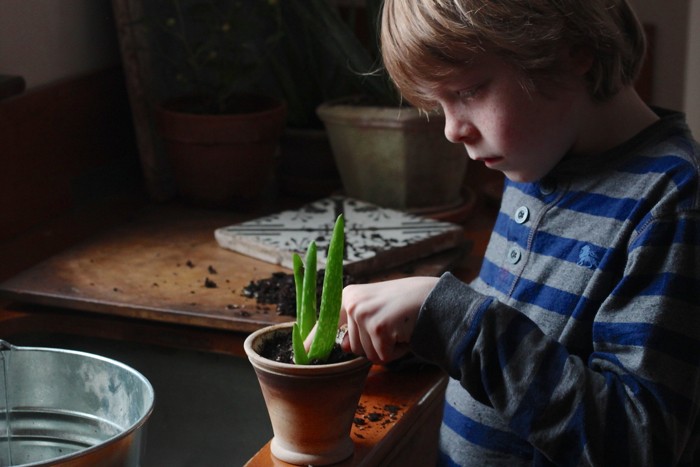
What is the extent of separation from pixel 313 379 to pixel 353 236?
Answer: 0.58 meters

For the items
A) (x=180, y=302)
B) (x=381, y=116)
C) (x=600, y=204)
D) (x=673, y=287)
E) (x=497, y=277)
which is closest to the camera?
(x=673, y=287)

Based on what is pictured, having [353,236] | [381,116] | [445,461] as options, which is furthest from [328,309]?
[381,116]

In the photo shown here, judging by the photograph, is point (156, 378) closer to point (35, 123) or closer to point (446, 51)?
point (35, 123)

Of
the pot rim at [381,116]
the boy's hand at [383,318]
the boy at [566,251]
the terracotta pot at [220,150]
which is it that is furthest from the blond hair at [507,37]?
the terracotta pot at [220,150]

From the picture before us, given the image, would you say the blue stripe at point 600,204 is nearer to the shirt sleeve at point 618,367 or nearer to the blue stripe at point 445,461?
the shirt sleeve at point 618,367

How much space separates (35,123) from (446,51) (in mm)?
853

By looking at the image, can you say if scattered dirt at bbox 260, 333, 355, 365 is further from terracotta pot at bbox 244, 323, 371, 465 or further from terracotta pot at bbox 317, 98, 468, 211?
terracotta pot at bbox 317, 98, 468, 211

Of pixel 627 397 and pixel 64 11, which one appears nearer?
pixel 627 397

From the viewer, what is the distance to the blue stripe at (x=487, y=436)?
107 cm

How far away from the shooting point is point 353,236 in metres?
1.47

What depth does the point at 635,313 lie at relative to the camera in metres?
0.91

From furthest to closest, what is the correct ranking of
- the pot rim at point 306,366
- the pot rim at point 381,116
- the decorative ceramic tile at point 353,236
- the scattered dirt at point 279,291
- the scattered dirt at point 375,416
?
the pot rim at point 381,116 → the decorative ceramic tile at point 353,236 → the scattered dirt at point 279,291 → the scattered dirt at point 375,416 → the pot rim at point 306,366

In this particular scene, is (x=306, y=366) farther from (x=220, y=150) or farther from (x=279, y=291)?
(x=220, y=150)

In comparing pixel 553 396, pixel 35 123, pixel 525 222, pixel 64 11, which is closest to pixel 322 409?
pixel 553 396
